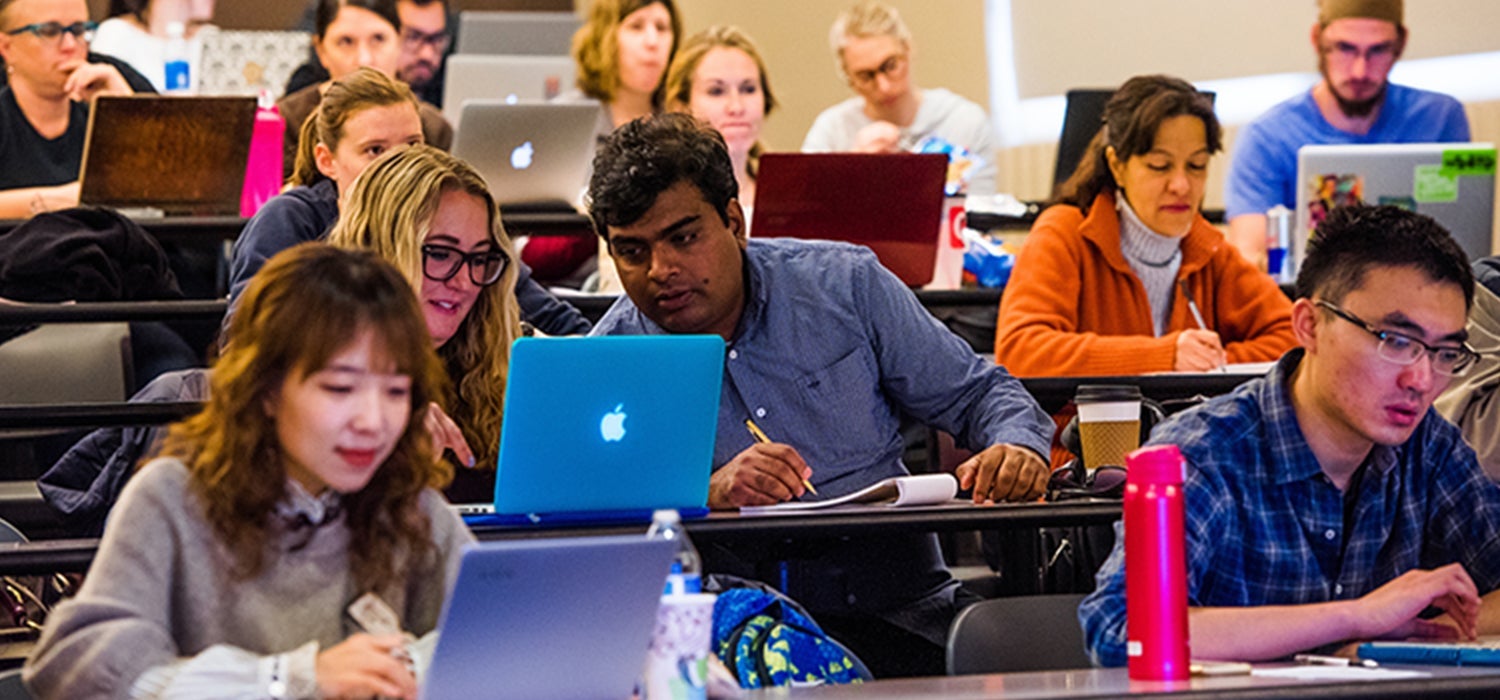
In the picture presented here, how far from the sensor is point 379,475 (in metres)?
1.80

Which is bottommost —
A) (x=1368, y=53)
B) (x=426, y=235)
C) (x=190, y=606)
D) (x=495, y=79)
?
(x=190, y=606)

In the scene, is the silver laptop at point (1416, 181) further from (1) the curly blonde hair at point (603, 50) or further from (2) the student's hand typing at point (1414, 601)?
(2) the student's hand typing at point (1414, 601)

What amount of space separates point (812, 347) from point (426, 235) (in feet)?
2.05

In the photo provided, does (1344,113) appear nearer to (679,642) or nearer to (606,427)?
(606,427)

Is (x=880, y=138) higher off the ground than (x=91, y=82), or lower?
lower

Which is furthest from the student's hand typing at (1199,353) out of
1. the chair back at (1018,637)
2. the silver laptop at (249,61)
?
the silver laptop at (249,61)

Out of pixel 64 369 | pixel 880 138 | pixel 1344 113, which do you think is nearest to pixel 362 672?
pixel 64 369

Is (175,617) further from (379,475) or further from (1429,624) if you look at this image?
(1429,624)

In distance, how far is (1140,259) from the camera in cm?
379

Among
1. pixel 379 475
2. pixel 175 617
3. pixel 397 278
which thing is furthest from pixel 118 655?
pixel 397 278

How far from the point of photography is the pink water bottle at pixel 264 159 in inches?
177

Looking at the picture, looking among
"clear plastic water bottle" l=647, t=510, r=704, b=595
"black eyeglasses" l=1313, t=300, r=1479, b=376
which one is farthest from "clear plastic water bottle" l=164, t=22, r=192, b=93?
"black eyeglasses" l=1313, t=300, r=1479, b=376

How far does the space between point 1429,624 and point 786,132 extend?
6.54 metres

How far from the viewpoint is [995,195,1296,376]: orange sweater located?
3.58 metres
